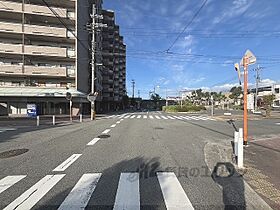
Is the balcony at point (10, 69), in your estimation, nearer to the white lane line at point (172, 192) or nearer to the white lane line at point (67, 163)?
the white lane line at point (67, 163)

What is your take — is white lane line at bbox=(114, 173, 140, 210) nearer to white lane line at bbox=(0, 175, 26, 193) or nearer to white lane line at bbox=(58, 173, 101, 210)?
white lane line at bbox=(58, 173, 101, 210)

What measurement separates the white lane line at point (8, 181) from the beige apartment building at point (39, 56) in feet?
81.5

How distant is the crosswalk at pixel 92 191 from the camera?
11.3 feet

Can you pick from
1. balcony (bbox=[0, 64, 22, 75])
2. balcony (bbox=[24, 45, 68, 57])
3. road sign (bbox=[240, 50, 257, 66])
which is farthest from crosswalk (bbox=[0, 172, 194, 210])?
balcony (bbox=[0, 64, 22, 75])

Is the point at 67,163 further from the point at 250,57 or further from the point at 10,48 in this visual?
the point at 10,48

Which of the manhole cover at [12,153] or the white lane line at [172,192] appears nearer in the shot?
the white lane line at [172,192]

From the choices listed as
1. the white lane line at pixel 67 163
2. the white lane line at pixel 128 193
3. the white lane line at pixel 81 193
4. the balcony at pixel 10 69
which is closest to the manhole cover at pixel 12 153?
the white lane line at pixel 67 163

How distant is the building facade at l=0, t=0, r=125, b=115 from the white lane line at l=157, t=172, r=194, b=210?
1018 inches

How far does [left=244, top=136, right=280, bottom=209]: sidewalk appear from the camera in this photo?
392cm

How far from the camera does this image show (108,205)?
3.45 metres

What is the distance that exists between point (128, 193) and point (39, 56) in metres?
31.3

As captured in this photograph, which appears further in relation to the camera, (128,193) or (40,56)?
(40,56)

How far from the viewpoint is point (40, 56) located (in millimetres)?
30375

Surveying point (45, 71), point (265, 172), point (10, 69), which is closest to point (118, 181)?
point (265, 172)
